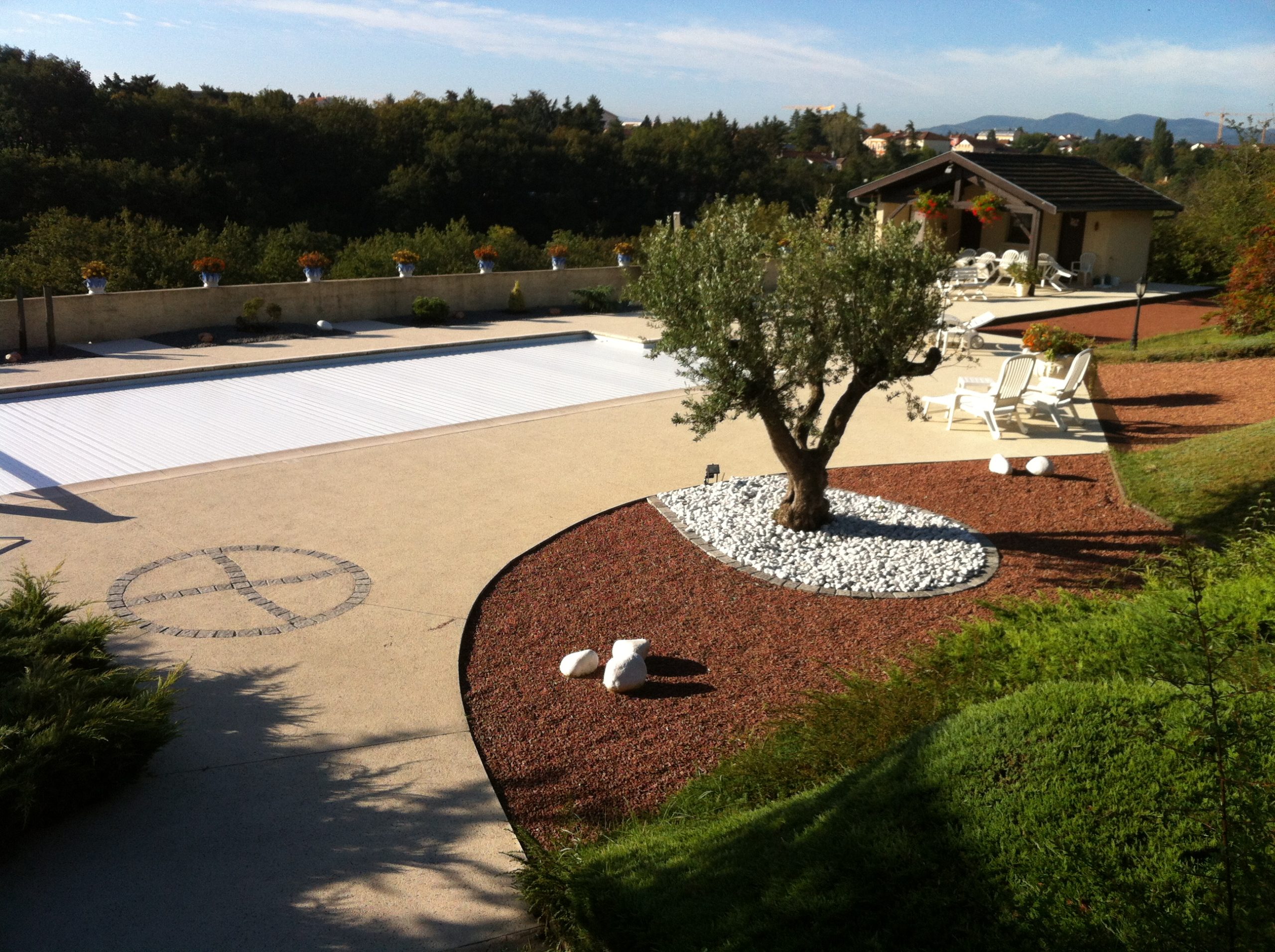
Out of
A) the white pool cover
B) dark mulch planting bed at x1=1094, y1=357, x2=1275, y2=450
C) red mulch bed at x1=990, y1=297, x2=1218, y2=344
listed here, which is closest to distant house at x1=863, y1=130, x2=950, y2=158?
red mulch bed at x1=990, y1=297, x2=1218, y2=344

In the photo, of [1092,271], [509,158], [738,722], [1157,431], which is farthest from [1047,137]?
[738,722]

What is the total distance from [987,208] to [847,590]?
20005 millimetres

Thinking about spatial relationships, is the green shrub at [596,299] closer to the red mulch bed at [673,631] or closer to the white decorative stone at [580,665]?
the red mulch bed at [673,631]

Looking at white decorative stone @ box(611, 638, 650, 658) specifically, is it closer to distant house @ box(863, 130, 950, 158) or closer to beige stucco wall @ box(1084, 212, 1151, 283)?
beige stucco wall @ box(1084, 212, 1151, 283)

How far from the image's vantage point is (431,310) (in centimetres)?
1906

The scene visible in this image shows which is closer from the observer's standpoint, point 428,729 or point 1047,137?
point 428,729

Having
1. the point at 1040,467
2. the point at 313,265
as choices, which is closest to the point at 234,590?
the point at 1040,467

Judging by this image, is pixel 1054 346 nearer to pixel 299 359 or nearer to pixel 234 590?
pixel 234 590

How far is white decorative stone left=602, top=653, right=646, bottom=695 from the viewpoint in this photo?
575 cm

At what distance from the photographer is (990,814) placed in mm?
3221

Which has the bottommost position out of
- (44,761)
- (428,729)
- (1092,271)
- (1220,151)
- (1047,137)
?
(428,729)

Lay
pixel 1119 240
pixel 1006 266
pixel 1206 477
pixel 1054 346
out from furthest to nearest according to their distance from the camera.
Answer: pixel 1119 240, pixel 1006 266, pixel 1054 346, pixel 1206 477

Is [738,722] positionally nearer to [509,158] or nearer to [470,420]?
[470,420]

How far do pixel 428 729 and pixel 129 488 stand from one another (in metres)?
5.33
